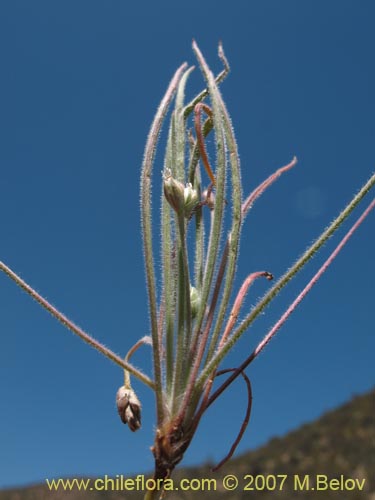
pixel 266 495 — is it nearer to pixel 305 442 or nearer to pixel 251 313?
pixel 305 442

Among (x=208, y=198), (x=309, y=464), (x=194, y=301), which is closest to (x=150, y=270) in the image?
(x=194, y=301)

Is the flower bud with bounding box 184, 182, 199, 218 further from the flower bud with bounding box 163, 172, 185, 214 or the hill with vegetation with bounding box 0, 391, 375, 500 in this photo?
the hill with vegetation with bounding box 0, 391, 375, 500

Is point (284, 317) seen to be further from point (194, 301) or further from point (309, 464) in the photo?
point (309, 464)

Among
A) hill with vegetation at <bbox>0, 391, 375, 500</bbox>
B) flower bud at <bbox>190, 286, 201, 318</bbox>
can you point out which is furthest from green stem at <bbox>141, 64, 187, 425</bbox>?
hill with vegetation at <bbox>0, 391, 375, 500</bbox>

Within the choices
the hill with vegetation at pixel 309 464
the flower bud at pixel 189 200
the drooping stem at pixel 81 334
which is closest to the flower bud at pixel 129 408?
the drooping stem at pixel 81 334

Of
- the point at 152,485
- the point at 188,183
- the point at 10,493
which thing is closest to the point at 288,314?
the point at 188,183

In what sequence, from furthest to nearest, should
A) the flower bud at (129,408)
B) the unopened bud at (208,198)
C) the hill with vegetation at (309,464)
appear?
the hill with vegetation at (309,464) < the unopened bud at (208,198) < the flower bud at (129,408)

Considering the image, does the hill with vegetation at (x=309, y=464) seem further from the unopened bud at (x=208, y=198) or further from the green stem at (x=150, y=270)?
the green stem at (x=150, y=270)
